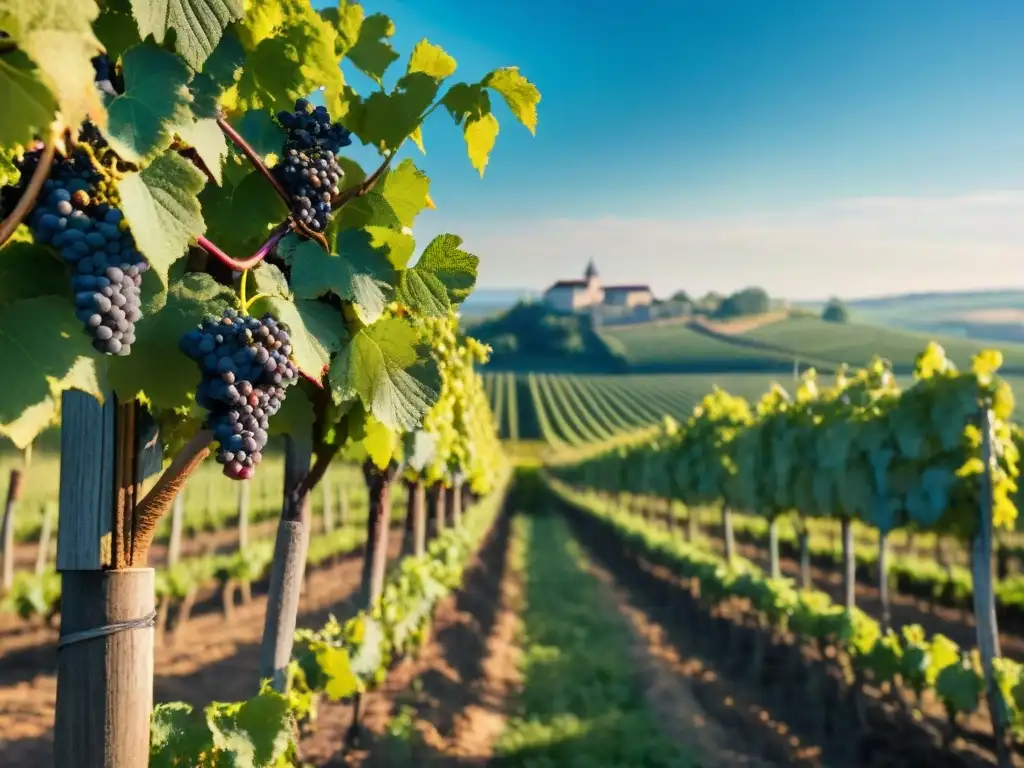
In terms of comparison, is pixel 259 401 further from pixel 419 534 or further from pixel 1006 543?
pixel 1006 543

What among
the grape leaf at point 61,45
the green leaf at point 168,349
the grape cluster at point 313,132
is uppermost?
the grape cluster at point 313,132

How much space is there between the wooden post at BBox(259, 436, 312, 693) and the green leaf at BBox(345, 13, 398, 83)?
1.40m

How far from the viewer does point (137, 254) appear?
114 centimetres

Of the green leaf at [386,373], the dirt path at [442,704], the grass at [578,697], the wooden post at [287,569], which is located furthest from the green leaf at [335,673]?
the green leaf at [386,373]

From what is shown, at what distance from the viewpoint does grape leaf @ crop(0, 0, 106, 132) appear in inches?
34.0

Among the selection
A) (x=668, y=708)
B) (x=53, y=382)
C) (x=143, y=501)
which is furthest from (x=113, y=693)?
(x=668, y=708)

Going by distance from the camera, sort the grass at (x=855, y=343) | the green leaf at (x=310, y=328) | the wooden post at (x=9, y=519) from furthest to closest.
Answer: the grass at (x=855, y=343)
the wooden post at (x=9, y=519)
the green leaf at (x=310, y=328)

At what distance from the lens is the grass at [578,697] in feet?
23.0

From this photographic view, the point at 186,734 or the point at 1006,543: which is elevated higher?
the point at 186,734

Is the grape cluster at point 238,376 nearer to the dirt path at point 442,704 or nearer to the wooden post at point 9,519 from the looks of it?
the dirt path at point 442,704

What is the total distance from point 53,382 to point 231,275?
1.61 feet

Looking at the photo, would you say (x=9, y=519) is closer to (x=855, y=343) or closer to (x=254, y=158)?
(x=254, y=158)

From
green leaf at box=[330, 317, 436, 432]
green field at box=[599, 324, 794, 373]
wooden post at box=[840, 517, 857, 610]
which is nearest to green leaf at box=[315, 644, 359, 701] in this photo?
green leaf at box=[330, 317, 436, 432]

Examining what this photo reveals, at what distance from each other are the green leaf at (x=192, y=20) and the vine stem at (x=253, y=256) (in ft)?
0.85
